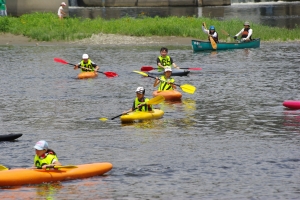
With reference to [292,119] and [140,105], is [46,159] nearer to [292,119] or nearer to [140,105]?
[140,105]

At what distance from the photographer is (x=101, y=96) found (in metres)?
31.6

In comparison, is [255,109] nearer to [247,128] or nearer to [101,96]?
[247,128]

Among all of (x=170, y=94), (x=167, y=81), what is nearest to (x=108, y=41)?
(x=167, y=81)

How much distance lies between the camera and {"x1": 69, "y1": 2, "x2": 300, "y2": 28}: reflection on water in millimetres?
74875

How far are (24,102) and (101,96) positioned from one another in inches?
126

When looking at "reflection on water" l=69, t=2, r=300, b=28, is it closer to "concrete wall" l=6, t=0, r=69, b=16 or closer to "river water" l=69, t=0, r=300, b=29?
"river water" l=69, t=0, r=300, b=29

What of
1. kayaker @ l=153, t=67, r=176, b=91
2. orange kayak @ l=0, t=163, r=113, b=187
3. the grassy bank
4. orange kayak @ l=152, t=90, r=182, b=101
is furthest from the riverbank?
orange kayak @ l=0, t=163, r=113, b=187

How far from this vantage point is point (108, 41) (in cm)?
5203

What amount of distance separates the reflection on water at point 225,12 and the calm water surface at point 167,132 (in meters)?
33.4

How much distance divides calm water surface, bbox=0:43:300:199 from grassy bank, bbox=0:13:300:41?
10.6 m

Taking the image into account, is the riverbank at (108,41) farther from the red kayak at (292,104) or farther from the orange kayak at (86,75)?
the red kayak at (292,104)

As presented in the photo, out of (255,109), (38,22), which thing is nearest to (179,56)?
(38,22)

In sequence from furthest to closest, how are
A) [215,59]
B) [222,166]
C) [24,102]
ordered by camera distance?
[215,59], [24,102], [222,166]

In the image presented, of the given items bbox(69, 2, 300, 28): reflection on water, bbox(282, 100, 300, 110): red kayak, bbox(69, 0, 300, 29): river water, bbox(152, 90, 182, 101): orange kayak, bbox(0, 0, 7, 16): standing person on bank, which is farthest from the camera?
→ bbox(69, 2, 300, 28): reflection on water
